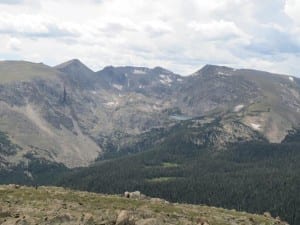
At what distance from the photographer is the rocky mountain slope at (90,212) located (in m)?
99.7

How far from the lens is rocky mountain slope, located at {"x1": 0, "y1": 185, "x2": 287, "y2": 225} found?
99688mm

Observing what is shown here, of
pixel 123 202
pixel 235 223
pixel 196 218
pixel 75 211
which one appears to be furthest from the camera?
pixel 123 202

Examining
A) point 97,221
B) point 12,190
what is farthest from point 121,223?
point 12,190

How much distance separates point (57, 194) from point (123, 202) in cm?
1691

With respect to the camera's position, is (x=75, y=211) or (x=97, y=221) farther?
(x=75, y=211)

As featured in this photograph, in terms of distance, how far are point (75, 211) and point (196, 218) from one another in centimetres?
2765

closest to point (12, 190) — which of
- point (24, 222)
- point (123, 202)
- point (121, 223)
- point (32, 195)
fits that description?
point (32, 195)

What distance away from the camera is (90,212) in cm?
11050

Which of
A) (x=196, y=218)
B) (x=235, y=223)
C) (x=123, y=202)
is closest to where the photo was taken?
(x=196, y=218)

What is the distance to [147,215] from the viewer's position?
11556cm

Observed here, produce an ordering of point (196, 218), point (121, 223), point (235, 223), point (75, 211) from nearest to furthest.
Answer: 1. point (121, 223)
2. point (75, 211)
3. point (196, 218)
4. point (235, 223)

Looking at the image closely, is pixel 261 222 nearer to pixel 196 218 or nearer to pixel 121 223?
pixel 196 218

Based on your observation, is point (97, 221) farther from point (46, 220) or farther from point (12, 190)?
point (12, 190)

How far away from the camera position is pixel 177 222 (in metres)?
114
